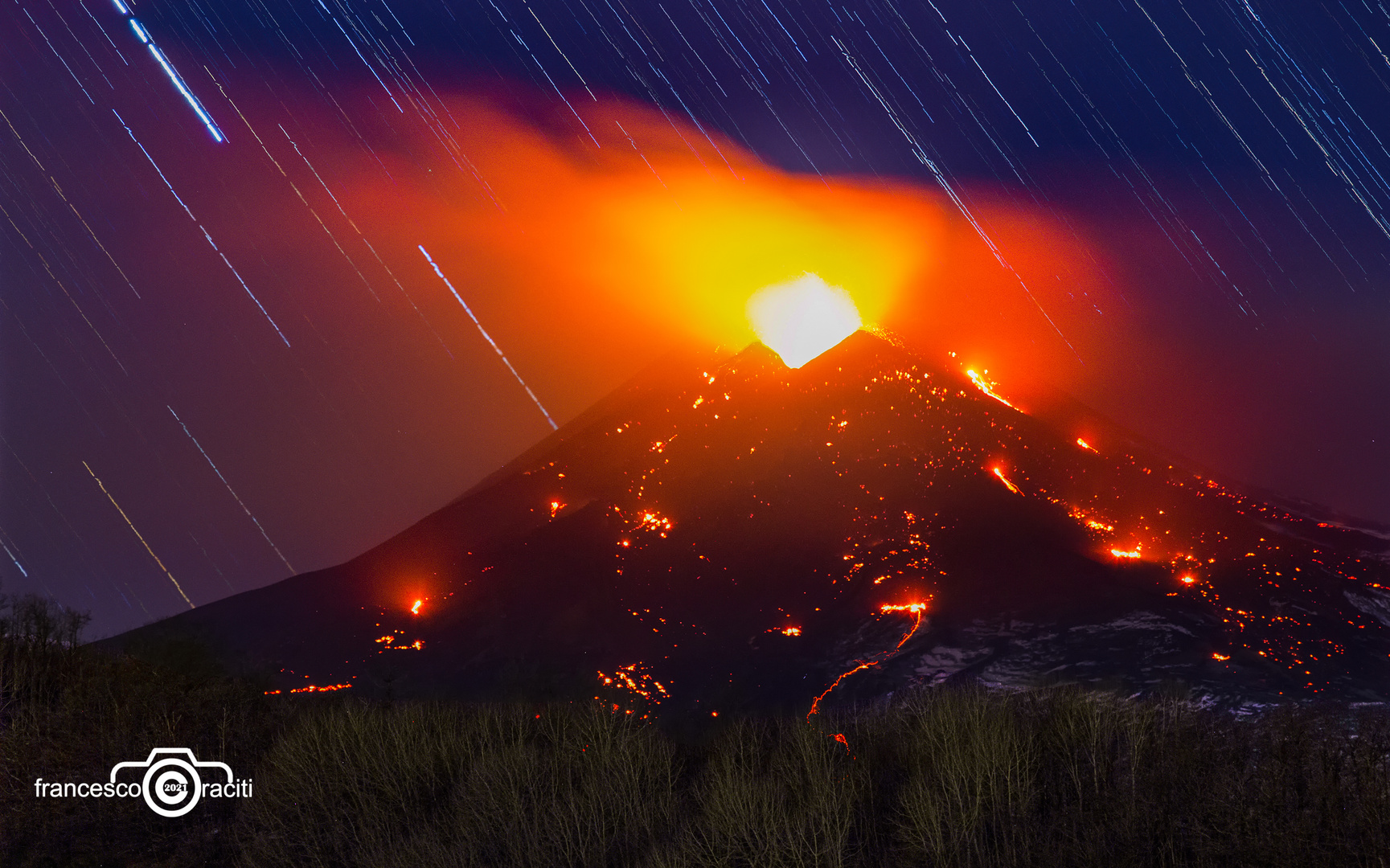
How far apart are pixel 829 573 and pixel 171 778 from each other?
48127 millimetres

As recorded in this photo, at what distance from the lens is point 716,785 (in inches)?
1599

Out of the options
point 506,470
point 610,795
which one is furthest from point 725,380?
point 610,795

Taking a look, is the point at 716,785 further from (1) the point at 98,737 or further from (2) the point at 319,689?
(2) the point at 319,689

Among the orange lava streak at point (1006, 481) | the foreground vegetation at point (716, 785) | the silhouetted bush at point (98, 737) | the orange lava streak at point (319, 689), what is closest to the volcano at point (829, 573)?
the orange lava streak at point (1006, 481)

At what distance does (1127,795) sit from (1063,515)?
42.8m

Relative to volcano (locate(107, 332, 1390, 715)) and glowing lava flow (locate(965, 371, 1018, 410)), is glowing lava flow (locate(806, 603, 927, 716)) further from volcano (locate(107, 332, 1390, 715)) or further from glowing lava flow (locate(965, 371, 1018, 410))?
glowing lava flow (locate(965, 371, 1018, 410))

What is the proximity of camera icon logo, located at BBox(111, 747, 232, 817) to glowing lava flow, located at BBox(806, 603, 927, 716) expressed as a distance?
115 feet

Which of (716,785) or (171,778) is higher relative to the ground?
(171,778)

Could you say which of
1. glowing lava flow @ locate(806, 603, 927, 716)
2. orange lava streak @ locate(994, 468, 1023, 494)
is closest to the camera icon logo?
glowing lava flow @ locate(806, 603, 927, 716)

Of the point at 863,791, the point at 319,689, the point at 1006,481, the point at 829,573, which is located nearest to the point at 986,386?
the point at 1006,481

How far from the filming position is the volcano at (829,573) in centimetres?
6097

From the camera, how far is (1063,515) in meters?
78.2

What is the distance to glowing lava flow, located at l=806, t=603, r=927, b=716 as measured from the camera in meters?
59.8

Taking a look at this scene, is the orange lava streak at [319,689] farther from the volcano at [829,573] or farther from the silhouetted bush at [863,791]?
the silhouetted bush at [863,791]
